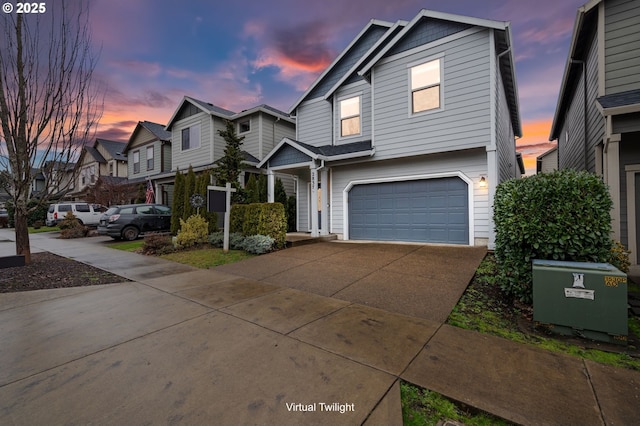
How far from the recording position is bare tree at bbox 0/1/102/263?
19.4ft

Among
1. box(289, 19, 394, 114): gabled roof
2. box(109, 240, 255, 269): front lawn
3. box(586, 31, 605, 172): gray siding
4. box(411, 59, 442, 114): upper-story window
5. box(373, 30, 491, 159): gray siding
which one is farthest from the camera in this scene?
box(289, 19, 394, 114): gabled roof

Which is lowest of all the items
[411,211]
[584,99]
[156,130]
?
[411,211]

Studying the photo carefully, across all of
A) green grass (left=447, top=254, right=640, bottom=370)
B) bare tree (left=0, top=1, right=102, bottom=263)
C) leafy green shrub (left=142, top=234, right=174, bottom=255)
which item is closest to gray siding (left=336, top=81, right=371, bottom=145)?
green grass (left=447, top=254, right=640, bottom=370)

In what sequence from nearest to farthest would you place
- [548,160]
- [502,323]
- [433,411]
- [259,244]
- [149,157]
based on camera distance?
[433,411] → [502,323] → [259,244] → [149,157] → [548,160]

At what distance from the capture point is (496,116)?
8188mm

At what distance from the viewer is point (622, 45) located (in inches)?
239

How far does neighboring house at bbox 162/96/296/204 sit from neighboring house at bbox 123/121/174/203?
257 cm

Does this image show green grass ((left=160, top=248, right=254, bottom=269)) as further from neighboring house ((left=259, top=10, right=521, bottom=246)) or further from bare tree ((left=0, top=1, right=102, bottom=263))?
neighboring house ((left=259, top=10, right=521, bottom=246))

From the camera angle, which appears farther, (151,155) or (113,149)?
(113,149)

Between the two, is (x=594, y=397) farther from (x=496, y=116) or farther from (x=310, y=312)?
(x=496, y=116)

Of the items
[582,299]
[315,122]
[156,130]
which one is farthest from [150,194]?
[582,299]

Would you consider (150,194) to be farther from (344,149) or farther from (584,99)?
(584,99)

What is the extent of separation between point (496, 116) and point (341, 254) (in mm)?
6113

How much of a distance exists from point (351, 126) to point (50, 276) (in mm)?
9979
